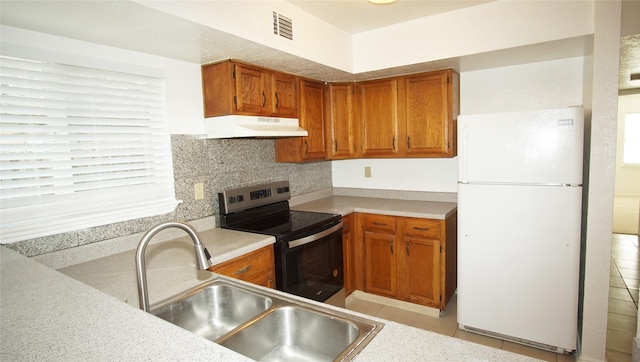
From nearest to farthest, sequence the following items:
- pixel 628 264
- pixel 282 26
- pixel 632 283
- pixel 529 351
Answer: pixel 282 26 < pixel 529 351 < pixel 632 283 < pixel 628 264

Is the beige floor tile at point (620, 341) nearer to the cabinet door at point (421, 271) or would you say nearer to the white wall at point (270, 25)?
the cabinet door at point (421, 271)

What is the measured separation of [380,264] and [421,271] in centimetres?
37

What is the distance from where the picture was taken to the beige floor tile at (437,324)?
110 inches

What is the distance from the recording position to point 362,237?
10.7 feet

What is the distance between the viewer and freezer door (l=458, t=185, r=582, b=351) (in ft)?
7.64

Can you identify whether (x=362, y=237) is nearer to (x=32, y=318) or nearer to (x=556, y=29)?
(x=556, y=29)

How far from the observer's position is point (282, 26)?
7.41 ft

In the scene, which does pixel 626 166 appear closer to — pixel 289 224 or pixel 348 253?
pixel 348 253

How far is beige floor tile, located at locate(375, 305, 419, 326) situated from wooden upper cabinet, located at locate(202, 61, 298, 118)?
1.89m

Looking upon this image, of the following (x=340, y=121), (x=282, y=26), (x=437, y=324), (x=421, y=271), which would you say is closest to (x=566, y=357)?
(x=437, y=324)

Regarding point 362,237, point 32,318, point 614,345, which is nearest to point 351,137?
point 362,237

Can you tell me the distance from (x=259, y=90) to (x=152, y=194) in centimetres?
102

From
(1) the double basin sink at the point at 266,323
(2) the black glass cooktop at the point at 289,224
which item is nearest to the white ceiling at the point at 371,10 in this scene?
(2) the black glass cooktop at the point at 289,224

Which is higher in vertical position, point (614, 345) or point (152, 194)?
point (152, 194)
